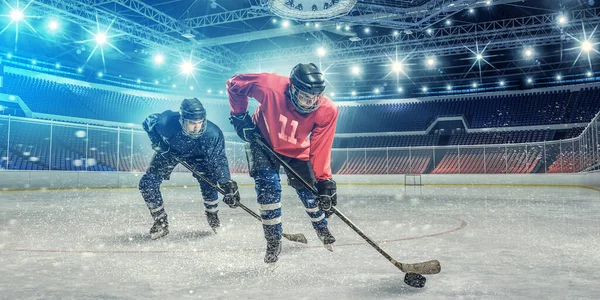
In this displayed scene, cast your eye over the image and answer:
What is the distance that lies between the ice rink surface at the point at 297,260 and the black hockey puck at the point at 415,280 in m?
0.05

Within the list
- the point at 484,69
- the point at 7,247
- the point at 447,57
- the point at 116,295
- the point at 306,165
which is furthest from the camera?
the point at 484,69

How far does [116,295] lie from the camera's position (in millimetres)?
2369

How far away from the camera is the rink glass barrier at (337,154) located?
1242 cm

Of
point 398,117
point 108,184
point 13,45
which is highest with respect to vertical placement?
point 13,45

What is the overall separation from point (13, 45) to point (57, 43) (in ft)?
5.30

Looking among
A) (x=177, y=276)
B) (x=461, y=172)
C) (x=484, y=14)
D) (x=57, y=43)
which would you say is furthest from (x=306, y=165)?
(x=57, y=43)

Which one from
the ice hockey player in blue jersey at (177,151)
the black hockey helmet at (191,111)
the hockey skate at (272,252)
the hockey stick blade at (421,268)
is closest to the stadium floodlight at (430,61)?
the ice hockey player in blue jersey at (177,151)

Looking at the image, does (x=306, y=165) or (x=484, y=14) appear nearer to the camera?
(x=306, y=165)

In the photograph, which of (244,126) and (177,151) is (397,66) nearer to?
(177,151)

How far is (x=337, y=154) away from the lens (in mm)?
19547

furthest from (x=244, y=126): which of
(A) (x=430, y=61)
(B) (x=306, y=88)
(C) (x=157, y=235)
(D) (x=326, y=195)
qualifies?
(A) (x=430, y=61)

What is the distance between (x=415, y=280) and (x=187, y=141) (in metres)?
2.69

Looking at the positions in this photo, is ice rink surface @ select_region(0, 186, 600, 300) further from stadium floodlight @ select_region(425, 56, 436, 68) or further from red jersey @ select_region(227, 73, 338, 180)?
stadium floodlight @ select_region(425, 56, 436, 68)

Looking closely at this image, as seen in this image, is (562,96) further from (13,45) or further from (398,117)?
(13,45)
